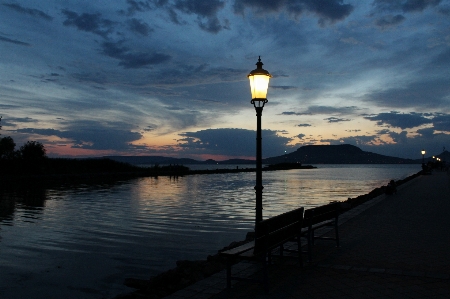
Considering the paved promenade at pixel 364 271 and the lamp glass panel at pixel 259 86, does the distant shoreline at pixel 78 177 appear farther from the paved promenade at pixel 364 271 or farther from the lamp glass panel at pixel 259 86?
the paved promenade at pixel 364 271

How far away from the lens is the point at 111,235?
450 inches

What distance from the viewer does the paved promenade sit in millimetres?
5070

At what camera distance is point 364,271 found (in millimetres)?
5977

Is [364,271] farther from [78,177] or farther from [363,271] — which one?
[78,177]

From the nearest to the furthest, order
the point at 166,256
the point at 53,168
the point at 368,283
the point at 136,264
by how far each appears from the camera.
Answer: the point at 368,283 → the point at 136,264 → the point at 166,256 → the point at 53,168

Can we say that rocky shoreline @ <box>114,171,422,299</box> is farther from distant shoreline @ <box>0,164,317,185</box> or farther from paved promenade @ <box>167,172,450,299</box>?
distant shoreline @ <box>0,164,317,185</box>

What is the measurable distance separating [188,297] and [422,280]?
3.22 m

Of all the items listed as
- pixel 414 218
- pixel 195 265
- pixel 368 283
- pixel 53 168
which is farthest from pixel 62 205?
pixel 53 168

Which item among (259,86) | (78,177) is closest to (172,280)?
(259,86)

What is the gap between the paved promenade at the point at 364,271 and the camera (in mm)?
5070

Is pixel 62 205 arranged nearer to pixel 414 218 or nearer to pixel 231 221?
pixel 231 221

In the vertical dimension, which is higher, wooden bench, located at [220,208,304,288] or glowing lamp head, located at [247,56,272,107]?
glowing lamp head, located at [247,56,272,107]

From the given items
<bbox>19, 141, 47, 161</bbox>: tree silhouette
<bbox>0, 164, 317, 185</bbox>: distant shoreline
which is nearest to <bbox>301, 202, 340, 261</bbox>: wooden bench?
<bbox>0, 164, 317, 185</bbox>: distant shoreline

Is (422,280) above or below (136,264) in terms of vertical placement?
above
